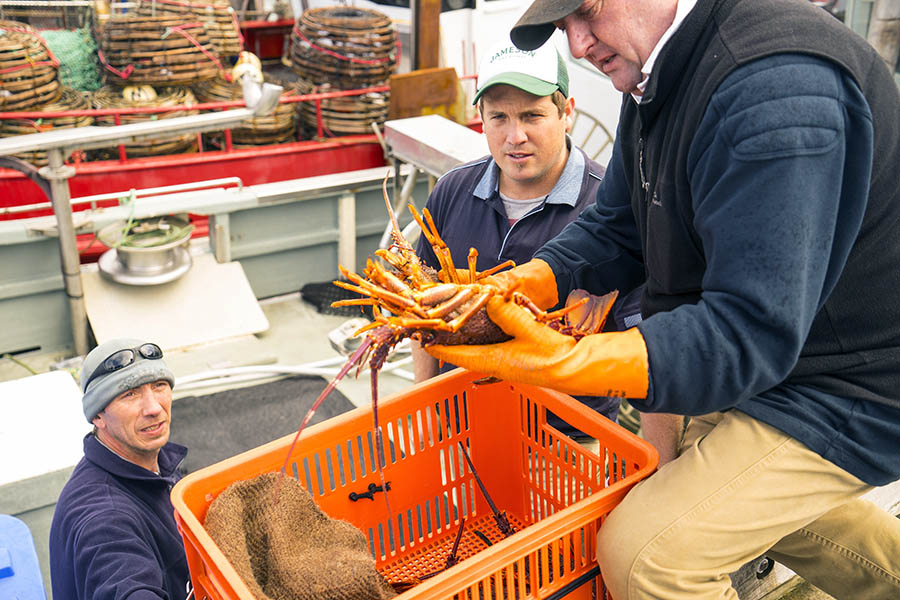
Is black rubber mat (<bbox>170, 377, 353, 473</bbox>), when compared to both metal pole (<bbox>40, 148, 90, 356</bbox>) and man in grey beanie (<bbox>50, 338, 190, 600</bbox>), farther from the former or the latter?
man in grey beanie (<bbox>50, 338, 190, 600</bbox>)

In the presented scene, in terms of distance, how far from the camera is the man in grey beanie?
2.03 meters

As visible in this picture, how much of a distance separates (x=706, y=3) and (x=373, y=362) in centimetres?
84

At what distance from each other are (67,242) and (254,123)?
69.2 inches

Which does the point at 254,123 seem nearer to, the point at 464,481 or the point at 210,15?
the point at 210,15

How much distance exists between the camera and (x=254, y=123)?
6020mm

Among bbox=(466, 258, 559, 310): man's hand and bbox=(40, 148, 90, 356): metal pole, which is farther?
bbox=(40, 148, 90, 356): metal pole

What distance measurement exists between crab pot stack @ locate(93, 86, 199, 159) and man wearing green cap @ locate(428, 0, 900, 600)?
15.1ft

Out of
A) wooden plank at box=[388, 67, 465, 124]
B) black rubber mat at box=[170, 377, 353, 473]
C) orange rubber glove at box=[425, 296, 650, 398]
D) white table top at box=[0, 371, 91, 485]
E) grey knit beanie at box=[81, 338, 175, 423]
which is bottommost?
black rubber mat at box=[170, 377, 353, 473]

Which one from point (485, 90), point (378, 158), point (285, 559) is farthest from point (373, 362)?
point (378, 158)

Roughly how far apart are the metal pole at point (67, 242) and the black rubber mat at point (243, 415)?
3.25 ft

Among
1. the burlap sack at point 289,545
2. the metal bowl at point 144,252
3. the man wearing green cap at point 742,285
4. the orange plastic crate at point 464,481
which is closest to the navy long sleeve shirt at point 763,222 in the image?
the man wearing green cap at point 742,285

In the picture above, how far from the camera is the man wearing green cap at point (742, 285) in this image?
1302 millimetres

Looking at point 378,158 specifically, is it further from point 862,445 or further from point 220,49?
point 862,445

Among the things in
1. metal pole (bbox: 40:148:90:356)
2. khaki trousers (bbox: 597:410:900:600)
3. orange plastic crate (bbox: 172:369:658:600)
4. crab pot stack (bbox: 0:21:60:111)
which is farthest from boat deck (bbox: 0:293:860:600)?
khaki trousers (bbox: 597:410:900:600)
